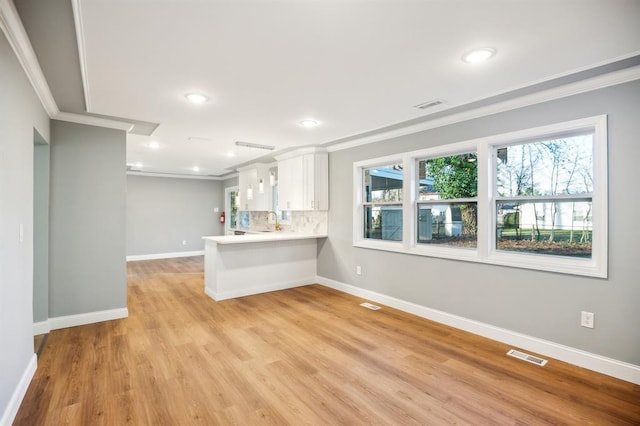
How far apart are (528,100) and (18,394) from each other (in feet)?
15.7

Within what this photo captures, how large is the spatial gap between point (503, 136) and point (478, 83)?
770mm

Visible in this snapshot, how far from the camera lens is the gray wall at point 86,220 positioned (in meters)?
3.57

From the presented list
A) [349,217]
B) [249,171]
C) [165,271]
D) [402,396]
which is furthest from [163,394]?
[249,171]

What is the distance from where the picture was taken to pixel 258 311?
13.6ft

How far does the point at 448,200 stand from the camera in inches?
148

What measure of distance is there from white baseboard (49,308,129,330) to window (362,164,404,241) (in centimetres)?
357

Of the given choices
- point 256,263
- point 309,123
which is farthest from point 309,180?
point 256,263

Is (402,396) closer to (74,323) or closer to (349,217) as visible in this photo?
(349,217)

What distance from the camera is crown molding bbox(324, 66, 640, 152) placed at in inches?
96.9

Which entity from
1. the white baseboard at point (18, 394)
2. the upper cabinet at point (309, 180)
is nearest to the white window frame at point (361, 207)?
the upper cabinet at point (309, 180)

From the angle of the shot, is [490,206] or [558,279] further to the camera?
[490,206]

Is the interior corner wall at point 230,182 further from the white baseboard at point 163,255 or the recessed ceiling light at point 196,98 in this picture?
the recessed ceiling light at point 196,98

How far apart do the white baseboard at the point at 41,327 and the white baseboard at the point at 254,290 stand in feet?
6.23

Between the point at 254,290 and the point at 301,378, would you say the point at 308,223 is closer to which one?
the point at 254,290
